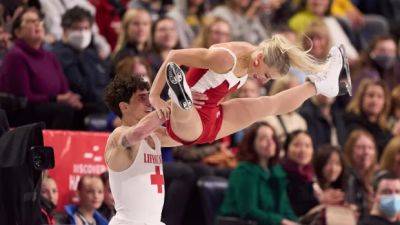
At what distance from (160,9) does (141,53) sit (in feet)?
4.67

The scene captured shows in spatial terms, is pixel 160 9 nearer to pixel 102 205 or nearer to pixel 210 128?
pixel 102 205

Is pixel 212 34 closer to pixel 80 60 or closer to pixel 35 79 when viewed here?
pixel 80 60

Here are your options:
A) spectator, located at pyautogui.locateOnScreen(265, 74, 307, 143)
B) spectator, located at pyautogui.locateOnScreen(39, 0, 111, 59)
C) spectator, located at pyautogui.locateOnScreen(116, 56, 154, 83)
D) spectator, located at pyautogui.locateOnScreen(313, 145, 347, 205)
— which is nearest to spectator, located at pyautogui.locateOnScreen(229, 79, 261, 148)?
spectator, located at pyautogui.locateOnScreen(265, 74, 307, 143)

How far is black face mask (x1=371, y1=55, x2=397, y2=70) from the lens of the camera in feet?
41.4

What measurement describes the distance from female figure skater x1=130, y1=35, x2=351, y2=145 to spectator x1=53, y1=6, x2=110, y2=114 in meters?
2.66

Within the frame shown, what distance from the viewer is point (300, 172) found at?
10258 mm

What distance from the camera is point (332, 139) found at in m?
11.5

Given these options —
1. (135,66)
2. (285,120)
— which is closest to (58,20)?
(135,66)

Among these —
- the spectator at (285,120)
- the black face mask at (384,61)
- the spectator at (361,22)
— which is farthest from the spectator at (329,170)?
the spectator at (361,22)

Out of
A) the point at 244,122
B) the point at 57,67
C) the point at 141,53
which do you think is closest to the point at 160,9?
the point at 141,53

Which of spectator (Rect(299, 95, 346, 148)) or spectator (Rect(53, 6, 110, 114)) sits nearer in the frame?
spectator (Rect(53, 6, 110, 114))

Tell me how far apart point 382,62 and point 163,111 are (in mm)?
6082

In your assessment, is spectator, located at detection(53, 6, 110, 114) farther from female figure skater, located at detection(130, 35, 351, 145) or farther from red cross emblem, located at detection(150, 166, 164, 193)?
red cross emblem, located at detection(150, 166, 164, 193)

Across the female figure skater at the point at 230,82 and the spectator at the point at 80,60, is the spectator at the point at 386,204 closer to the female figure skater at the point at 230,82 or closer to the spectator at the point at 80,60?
the female figure skater at the point at 230,82
